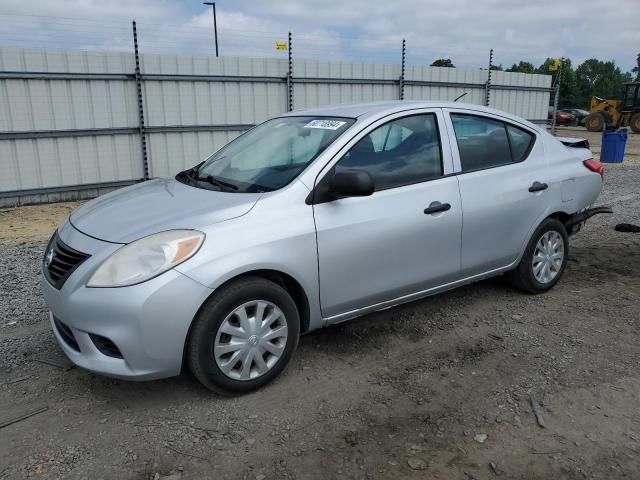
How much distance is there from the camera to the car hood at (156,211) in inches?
119

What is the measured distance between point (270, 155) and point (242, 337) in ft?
4.56

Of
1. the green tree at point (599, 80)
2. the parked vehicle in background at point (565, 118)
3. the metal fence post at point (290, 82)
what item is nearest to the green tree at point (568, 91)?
the green tree at point (599, 80)

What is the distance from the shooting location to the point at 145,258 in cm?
285

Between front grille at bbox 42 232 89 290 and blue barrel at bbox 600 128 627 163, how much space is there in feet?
51.7

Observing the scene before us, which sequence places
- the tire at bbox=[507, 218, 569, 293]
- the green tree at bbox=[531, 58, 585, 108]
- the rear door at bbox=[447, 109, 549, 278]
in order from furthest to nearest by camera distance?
the green tree at bbox=[531, 58, 585, 108], the tire at bbox=[507, 218, 569, 293], the rear door at bbox=[447, 109, 549, 278]

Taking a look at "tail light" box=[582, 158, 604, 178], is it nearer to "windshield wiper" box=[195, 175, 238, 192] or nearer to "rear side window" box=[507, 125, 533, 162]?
"rear side window" box=[507, 125, 533, 162]

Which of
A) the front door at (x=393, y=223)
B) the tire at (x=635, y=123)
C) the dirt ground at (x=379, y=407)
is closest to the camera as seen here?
the dirt ground at (x=379, y=407)

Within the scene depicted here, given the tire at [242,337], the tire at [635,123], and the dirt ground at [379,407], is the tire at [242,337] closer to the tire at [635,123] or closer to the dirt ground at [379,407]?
the dirt ground at [379,407]

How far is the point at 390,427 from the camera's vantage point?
2.90 meters

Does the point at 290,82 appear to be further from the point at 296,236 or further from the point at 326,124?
the point at 296,236

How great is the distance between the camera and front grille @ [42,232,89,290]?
2.99 metres

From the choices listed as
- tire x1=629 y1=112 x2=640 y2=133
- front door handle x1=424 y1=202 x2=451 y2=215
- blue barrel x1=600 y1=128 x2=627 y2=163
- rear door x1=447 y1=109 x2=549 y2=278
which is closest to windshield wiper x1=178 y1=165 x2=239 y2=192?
front door handle x1=424 y1=202 x2=451 y2=215

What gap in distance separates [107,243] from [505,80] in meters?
13.8

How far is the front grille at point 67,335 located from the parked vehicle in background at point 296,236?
0.08ft
